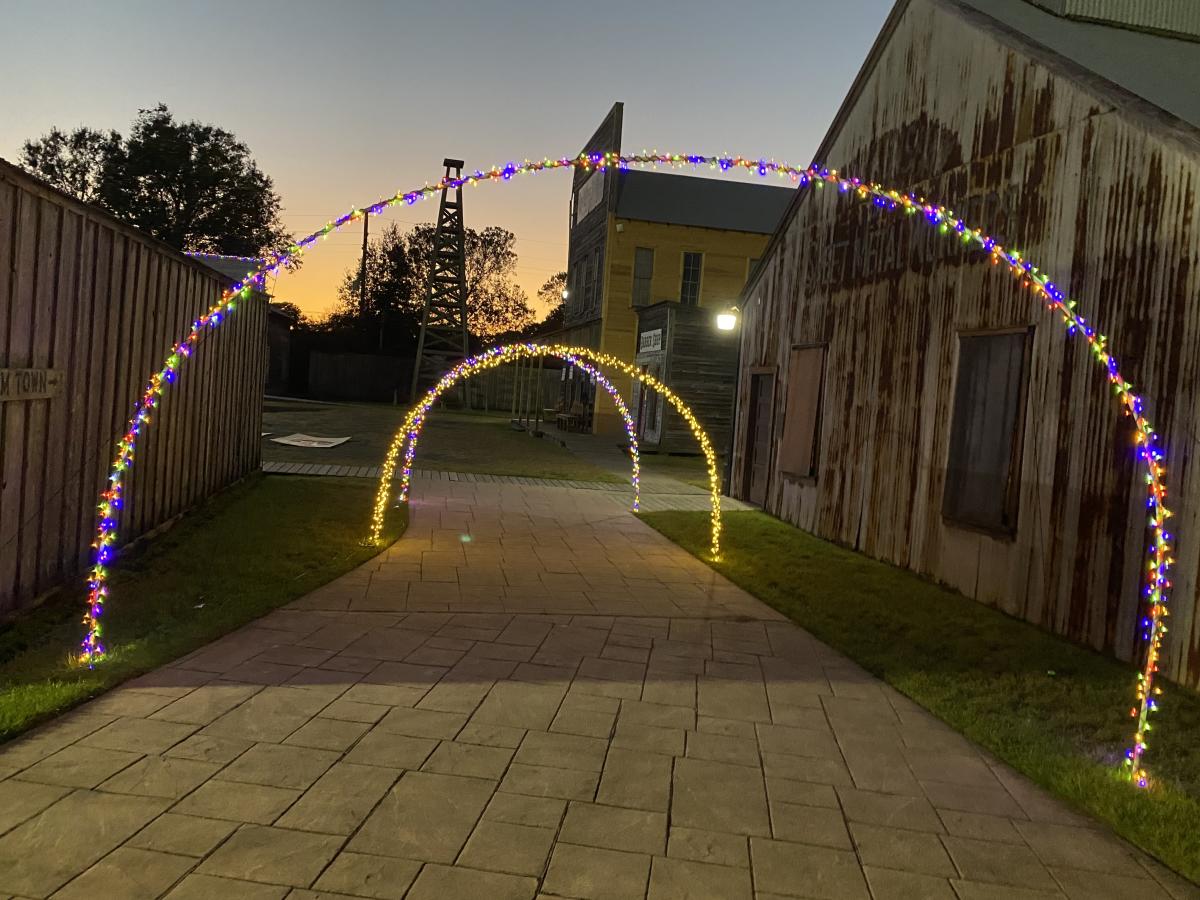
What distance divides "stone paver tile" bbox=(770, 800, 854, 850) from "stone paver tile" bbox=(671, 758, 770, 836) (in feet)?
0.16

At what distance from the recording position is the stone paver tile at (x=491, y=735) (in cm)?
357

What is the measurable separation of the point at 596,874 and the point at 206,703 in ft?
6.99

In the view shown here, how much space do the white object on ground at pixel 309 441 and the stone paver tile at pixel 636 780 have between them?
14.2m

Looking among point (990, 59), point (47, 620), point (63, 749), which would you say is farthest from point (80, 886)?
point (990, 59)

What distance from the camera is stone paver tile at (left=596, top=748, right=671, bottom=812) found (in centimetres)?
312

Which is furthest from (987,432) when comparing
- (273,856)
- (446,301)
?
(446,301)

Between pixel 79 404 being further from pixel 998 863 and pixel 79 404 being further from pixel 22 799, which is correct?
pixel 998 863

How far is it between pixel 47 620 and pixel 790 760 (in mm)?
4230

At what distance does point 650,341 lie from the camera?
74.5 ft

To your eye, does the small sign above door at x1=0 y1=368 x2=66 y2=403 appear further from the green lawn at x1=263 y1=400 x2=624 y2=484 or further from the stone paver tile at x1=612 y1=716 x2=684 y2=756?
the green lawn at x1=263 y1=400 x2=624 y2=484

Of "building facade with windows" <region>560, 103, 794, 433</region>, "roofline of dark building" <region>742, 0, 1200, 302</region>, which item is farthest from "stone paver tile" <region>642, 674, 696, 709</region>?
"building facade with windows" <region>560, 103, 794, 433</region>

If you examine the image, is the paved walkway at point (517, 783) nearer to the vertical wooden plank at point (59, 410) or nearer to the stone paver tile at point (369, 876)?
the stone paver tile at point (369, 876)

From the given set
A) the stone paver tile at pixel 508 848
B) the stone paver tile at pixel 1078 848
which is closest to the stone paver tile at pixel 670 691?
the stone paver tile at pixel 508 848

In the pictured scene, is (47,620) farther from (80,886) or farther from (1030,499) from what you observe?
(1030,499)
